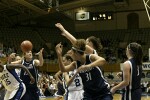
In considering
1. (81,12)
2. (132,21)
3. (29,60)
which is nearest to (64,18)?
(81,12)

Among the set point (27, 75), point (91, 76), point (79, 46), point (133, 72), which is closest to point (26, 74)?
point (27, 75)

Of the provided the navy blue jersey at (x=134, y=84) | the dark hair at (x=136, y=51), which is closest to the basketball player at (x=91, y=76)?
the navy blue jersey at (x=134, y=84)

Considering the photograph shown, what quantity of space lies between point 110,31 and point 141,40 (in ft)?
11.2

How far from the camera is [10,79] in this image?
686cm

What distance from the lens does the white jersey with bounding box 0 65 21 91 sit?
22.3 feet

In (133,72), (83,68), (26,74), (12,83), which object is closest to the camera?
(83,68)

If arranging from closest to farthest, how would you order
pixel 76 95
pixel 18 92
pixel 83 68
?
pixel 83 68 → pixel 18 92 → pixel 76 95

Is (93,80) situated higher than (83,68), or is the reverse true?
(83,68)

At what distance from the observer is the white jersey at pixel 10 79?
22.3 feet

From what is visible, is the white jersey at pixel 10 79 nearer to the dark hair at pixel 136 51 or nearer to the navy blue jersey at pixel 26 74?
the navy blue jersey at pixel 26 74

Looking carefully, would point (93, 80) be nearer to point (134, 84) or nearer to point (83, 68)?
point (83, 68)

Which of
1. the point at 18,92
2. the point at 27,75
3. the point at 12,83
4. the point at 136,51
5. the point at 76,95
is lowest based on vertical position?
the point at 76,95

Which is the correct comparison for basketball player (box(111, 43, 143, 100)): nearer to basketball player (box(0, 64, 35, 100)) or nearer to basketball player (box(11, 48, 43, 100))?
basketball player (box(0, 64, 35, 100))

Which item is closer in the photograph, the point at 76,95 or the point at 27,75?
the point at 27,75
